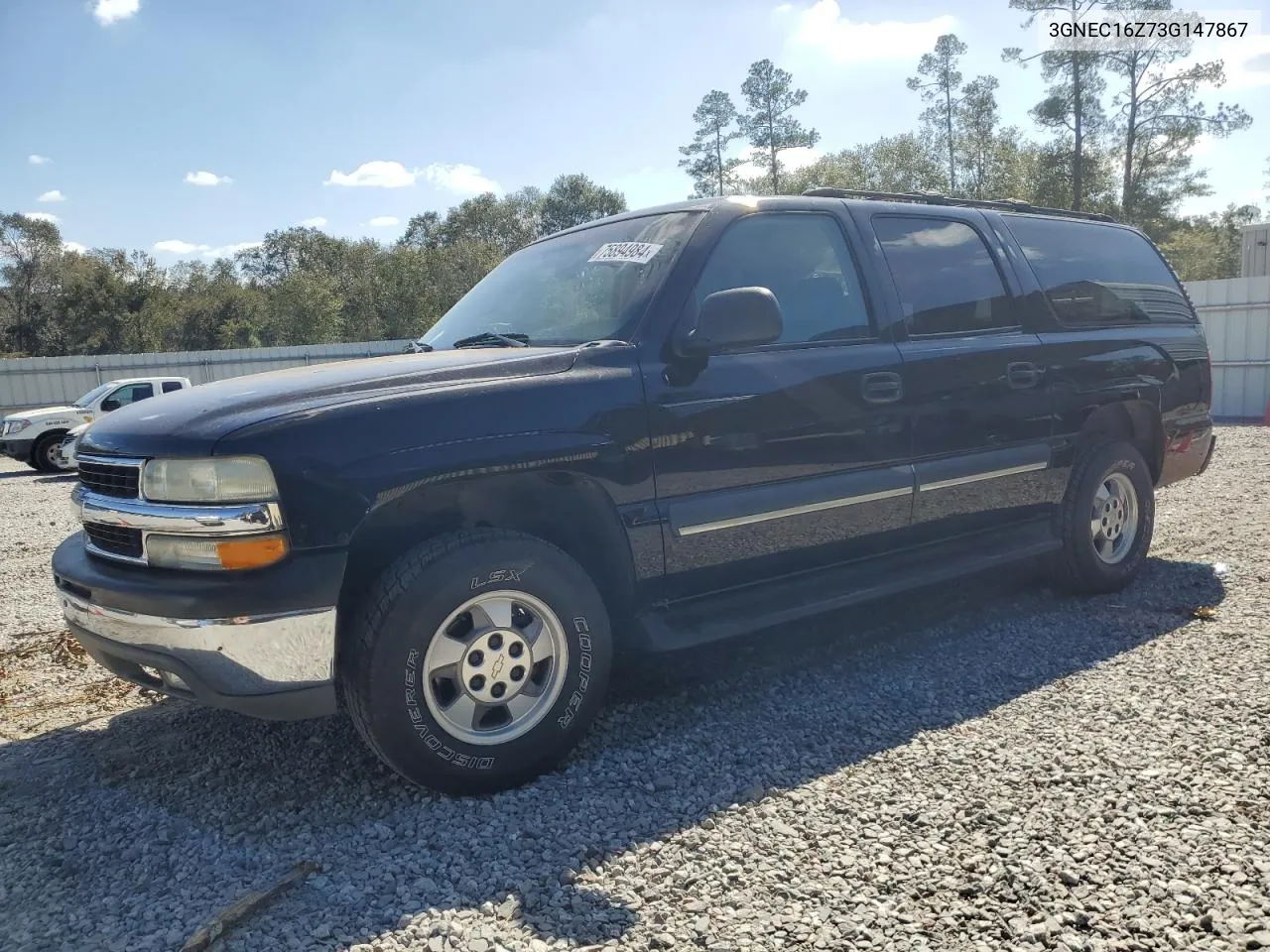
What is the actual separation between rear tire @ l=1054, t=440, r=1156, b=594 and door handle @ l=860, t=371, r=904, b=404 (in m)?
1.50

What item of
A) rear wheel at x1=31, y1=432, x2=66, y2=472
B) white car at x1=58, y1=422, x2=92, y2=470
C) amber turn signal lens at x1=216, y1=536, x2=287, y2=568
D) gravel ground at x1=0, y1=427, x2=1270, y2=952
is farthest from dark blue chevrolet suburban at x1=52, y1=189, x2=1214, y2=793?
rear wheel at x1=31, y1=432, x2=66, y2=472

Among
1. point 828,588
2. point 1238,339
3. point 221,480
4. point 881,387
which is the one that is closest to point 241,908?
point 221,480

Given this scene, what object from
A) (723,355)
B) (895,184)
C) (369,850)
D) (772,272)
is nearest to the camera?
(369,850)

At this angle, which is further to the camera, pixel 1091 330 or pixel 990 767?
pixel 1091 330

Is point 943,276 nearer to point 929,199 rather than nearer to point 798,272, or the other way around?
point 929,199

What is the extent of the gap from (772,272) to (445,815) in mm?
2347

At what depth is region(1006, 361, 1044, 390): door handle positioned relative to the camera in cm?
437

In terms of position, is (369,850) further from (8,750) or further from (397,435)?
(8,750)

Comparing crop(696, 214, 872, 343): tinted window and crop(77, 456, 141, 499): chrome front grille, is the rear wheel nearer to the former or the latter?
crop(77, 456, 141, 499): chrome front grille

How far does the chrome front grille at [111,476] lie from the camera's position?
278 centimetres

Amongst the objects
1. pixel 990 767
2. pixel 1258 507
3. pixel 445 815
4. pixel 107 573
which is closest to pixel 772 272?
pixel 990 767

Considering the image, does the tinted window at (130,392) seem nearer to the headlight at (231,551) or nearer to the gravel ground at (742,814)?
the gravel ground at (742,814)

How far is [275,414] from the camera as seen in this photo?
2.68 m

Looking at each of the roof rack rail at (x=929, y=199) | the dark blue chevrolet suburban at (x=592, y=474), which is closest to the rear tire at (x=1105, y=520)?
the dark blue chevrolet suburban at (x=592, y=474)
